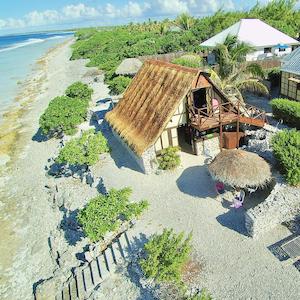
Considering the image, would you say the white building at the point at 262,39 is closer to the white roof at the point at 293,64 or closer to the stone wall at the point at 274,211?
the white roof at the point at 293,64

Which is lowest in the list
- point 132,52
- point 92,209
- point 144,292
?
point 132,52

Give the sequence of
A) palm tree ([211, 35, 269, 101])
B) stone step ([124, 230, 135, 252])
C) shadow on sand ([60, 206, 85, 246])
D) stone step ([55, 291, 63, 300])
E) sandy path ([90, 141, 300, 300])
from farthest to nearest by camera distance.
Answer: palm tree ([211, 35, 269, 101])
shadow on sand ([60, 206, 85, 246])
stone step ([124, 230, 135, 252])
stone step ([55, 291, 63, 300])
sandy path ([90, 141, 300, 300])

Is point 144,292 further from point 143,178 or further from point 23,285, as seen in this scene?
point 143,178

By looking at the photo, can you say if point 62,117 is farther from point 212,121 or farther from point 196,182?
point 196,182

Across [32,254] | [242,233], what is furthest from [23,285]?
[242,233]

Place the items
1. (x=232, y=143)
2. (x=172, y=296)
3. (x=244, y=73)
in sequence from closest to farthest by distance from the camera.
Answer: (x=172, y=296), (x=232, y=143), (x=244, y=73)

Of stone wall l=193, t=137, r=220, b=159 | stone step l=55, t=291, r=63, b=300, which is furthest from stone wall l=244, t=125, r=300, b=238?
stone step l=55, t=291, r=63, b=300

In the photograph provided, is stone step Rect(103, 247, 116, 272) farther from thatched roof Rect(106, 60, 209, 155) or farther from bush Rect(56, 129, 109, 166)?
bush Rect(56, 129, 109, 166)
